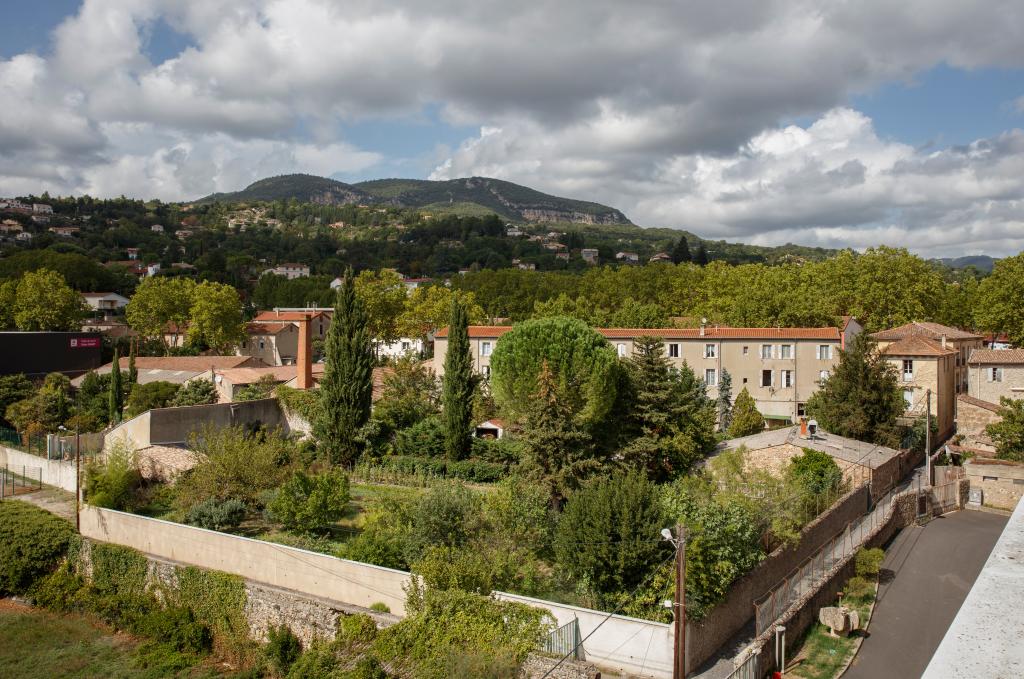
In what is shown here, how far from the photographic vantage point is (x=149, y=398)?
1534 inches

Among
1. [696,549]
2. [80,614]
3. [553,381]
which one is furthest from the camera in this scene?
[553,381]

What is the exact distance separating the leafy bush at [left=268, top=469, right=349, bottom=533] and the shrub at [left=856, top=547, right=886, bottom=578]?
51.9ft

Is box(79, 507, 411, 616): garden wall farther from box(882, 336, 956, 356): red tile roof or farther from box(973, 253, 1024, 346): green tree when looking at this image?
box(973, 253, 1024, 346): green tree

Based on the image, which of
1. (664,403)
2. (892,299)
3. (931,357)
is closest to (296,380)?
(664,403)

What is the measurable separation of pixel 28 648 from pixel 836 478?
2690 cm

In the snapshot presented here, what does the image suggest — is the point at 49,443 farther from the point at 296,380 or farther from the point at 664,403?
the point at 664,403

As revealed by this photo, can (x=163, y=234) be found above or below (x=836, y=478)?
above

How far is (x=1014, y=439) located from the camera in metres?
32.2

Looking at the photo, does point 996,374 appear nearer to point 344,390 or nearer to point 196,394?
point 344,390

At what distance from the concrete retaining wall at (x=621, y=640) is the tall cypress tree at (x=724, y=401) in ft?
85.2

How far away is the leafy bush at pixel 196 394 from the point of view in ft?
125

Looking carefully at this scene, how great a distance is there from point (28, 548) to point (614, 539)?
21.0m

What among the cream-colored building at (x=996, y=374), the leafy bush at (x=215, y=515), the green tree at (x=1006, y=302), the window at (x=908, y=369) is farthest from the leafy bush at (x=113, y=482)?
the green tree at (x=1006, y=302)

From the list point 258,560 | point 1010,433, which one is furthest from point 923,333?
point 258,560
